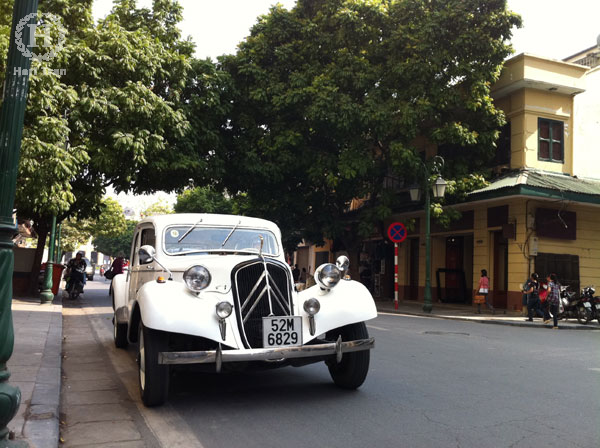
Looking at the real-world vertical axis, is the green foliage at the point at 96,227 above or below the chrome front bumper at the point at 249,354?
above

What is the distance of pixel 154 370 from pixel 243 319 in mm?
912

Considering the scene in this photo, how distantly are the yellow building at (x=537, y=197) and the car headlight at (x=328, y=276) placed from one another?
13360mm

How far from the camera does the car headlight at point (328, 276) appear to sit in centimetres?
572

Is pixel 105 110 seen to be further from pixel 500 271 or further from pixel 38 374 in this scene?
pixel 500 271

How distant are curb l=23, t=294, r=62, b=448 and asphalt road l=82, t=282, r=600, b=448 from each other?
0.82 m

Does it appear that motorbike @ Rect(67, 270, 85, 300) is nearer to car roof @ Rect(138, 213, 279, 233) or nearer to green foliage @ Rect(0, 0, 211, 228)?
green foliage @ Rect(0, 0, 211, 228)

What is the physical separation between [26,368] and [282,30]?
56.9ft

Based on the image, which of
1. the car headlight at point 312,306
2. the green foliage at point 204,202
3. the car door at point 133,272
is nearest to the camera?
the car headlight at point 312,306

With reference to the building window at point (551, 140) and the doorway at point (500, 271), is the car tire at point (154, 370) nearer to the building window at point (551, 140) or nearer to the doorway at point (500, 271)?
the doorway at point (500, 271)

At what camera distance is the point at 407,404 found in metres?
5.30

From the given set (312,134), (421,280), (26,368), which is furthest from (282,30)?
(26,368)

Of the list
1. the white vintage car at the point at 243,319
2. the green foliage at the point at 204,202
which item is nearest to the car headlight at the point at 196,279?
the white vintage car at the point at 243,319

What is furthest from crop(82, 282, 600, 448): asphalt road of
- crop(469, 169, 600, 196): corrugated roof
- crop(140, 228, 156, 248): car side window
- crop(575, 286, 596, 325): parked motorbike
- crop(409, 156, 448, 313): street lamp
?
crop(409, 156, 448, 313): street lamp

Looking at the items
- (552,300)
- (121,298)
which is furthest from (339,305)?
(552,300)
